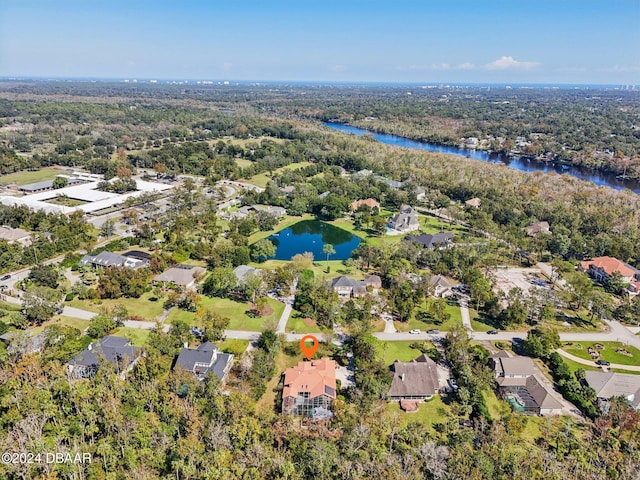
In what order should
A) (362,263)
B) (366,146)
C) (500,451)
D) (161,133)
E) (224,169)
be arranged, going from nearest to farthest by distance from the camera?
(500,451) < (362,263) < (224,169) < (366,146) < (161,133)

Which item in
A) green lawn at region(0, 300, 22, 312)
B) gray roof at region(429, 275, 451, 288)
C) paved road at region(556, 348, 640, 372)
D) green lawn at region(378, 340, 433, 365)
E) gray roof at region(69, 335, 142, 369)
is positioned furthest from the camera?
gray roof at region(429, 275, 451, 288)

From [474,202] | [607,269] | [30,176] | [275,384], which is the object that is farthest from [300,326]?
[30,176]

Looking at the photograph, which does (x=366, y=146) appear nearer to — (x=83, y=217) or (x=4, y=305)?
(x=83, y=217)

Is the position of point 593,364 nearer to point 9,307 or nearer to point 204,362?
point 204,362

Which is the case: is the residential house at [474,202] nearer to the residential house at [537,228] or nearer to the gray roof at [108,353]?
the residential house at [537,228]

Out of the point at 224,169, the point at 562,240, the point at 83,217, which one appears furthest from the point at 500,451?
the point at 224,169

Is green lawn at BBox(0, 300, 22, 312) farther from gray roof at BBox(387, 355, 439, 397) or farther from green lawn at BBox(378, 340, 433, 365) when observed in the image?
gray roof at BBox(387, 355, 439, 397)

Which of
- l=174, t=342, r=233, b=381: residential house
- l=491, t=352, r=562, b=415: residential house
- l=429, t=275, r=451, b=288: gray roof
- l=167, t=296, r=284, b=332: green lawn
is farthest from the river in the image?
l=174, t=342, r=233, b=381: residential house
